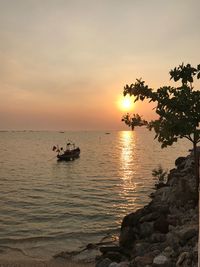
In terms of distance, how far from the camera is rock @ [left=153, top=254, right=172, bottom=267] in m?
10.9

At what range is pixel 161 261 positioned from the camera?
36.6 feet

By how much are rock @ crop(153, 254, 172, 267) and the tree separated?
16.5ft

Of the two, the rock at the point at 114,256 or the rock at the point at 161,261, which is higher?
the rock at the point at 161,261

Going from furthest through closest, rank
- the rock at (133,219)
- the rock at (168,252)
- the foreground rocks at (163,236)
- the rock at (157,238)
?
the rock at (133,219), the rock at (157,238), the rock at (168,252), the foreground rocks at (163,236)

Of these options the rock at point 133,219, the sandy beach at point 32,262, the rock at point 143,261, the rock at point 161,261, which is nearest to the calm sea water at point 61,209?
the sandy beach at point 32,262

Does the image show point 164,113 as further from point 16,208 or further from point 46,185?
point 46,185

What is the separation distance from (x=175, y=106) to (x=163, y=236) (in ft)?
17.7

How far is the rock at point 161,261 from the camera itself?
10936mm

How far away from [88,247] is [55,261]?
6.73 ft

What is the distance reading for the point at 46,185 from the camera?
44.7 metres

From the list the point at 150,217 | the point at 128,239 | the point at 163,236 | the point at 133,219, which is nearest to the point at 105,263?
the point at 163,236

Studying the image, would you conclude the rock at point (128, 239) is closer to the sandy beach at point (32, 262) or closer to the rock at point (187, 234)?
the sandy beach at point (32, 262)

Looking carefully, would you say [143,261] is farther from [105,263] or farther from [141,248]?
[141,248]

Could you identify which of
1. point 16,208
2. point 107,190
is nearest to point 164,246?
point 16,208
